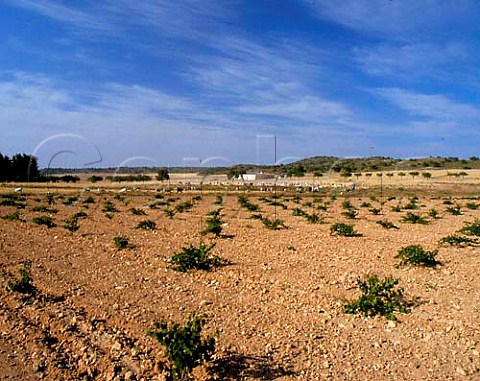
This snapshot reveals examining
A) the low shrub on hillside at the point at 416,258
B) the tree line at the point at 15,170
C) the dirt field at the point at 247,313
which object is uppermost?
the tree line at the point at 15,170

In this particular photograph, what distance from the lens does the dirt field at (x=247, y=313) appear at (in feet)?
15.0

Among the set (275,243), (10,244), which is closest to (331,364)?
(275,243)

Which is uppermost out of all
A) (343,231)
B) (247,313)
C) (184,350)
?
(343,231)

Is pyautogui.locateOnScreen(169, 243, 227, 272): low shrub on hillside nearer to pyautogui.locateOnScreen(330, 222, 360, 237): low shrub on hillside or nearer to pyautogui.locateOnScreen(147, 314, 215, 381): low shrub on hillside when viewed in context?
pyautogui.locateOnScreen(147, 314, 215, 381): low shrub on hillside

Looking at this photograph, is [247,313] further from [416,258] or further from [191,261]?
[416,258]

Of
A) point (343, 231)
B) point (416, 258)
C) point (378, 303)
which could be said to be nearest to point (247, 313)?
point (378, 303)

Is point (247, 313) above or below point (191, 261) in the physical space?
below

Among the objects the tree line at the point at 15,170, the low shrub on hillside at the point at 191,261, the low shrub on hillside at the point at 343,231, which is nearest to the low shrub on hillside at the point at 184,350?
the low shrub on hillside at the point at 191,261

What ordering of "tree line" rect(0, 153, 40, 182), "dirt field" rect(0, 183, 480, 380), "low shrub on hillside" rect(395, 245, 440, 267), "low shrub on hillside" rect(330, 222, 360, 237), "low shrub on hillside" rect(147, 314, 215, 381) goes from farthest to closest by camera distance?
"tree line" rect(0, 153, 40, 182) → "low shrub on hillside" rect(330, 222, 360, 237) → "low shrub on hillside" rect(395, 245, 440, 267) → "dirt field" rect(0, 183, 480, 380) → "low shrub on hillside" rect(147, 314, 215, 381)

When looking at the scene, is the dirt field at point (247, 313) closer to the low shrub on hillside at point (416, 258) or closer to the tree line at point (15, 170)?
the low shrub on hillside at point (416, 258)

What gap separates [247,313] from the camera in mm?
5977

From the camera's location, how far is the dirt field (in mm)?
4578

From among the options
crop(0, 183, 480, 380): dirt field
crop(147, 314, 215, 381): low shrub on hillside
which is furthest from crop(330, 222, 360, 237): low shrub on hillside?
crop(147, 314, 215, 381): low shrub on hillside

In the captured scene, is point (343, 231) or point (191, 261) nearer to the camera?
point (191, 261)
